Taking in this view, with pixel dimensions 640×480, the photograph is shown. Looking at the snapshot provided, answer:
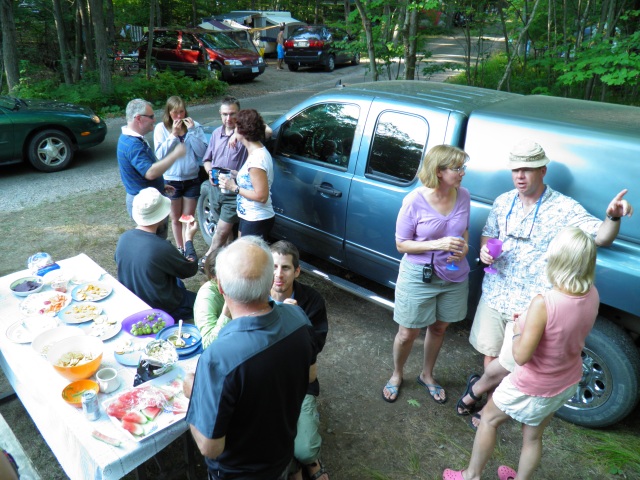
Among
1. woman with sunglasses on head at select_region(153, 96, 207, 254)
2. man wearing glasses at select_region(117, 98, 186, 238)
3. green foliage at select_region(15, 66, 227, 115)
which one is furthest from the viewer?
green foliage at select_region(15, 66, 227, 115)

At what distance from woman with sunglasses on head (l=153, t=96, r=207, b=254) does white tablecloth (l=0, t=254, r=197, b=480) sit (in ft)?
6.78

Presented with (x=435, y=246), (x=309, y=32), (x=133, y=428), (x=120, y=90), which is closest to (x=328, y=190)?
(x=435, y=246)

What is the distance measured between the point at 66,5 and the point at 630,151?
1824cm

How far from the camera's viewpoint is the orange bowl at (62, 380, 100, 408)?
2.44 metres

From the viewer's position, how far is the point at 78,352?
2.76 m

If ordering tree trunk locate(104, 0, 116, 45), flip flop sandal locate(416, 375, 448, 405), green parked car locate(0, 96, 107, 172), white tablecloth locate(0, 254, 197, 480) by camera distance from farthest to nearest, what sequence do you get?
tree trunk locate(104, 0, 116, 45) < green parked car locate(0, 96, 107, 172) < flip flop sandal locate(416, 375, 448, 405) < white tablecloth locate(0, 254, 197, 480)

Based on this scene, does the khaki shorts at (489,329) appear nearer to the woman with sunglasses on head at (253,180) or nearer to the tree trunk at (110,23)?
the woman with sunglasses on head at (253,180)

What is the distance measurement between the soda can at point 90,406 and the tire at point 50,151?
6.84 metres

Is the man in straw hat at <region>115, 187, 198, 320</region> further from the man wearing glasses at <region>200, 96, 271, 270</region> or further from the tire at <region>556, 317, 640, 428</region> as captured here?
the tire at <region>556, 317, 640, 428</region>

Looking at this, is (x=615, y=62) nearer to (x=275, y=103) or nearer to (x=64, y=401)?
(x=64, y=401)

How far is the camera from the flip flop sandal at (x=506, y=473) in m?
3.05

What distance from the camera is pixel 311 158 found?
15.0 feet

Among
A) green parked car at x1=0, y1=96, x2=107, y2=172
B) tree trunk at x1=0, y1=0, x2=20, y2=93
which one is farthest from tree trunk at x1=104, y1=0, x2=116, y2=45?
green parked car at x1=0, y1=96, x2=107, y2=172

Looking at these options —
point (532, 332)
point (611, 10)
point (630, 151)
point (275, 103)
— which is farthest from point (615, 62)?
point (275, 103)
